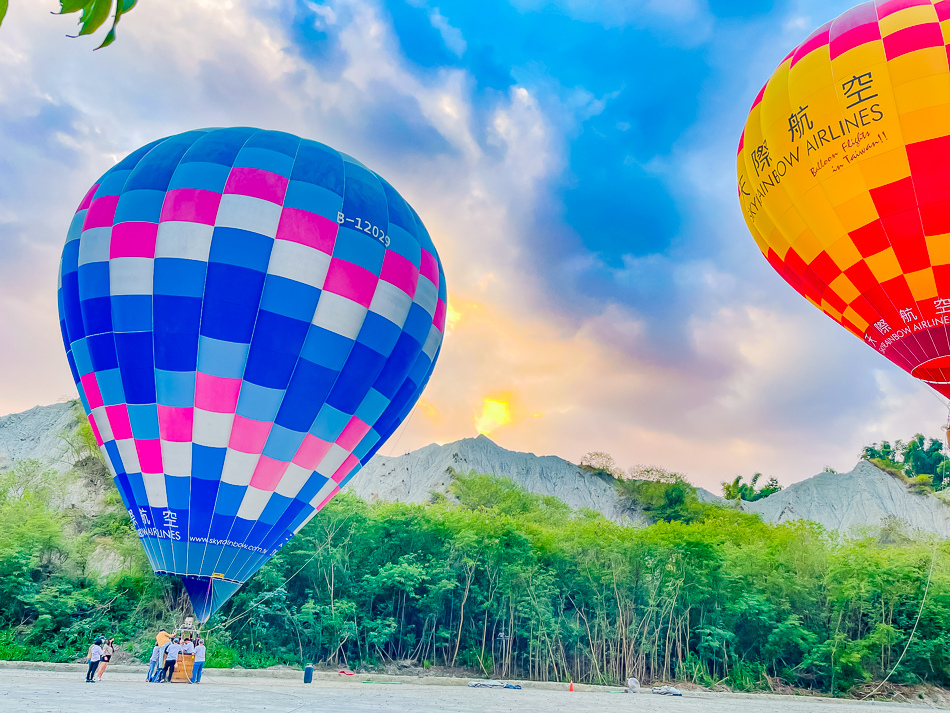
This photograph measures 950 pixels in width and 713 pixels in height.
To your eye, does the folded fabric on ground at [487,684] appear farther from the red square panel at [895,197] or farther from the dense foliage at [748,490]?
the dense foliage at [748,490]

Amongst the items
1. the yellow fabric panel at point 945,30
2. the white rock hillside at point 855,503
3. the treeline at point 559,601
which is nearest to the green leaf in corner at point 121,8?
the yellow fabric panel at point 945,30

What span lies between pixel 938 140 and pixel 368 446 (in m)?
10.4

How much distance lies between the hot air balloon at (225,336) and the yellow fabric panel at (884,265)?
798 centimetres

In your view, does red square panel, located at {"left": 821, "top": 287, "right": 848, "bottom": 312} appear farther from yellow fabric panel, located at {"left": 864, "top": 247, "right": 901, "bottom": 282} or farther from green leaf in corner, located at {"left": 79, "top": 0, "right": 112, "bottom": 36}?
green leaf in corner, located at {"left": 79, "top": 0, "right": 112, "bottom": 36}

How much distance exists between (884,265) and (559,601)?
70.4ft

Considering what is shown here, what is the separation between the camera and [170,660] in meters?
12.3

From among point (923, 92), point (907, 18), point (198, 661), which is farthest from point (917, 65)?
point (198, 661)

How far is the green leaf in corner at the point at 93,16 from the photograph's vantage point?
960 millimetres

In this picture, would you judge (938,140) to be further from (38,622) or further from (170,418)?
(38,622)

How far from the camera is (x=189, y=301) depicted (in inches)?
418

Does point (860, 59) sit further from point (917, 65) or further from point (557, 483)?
point (557, 483)

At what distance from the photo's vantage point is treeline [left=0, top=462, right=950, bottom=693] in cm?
2531

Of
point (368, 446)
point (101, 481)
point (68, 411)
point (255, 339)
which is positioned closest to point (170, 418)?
point (255, 339)

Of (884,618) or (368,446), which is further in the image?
(884,618)
